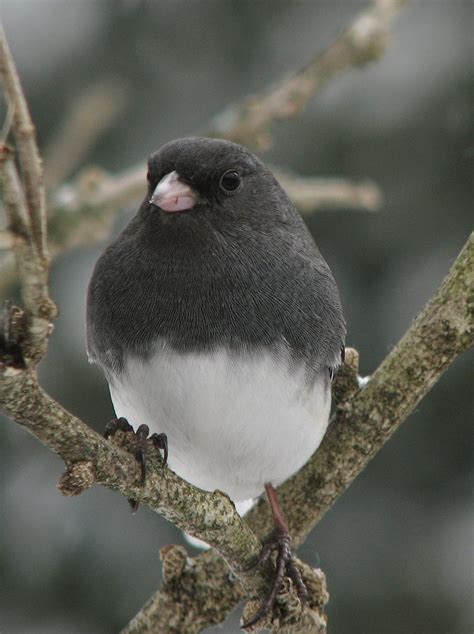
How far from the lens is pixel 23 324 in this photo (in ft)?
4.24

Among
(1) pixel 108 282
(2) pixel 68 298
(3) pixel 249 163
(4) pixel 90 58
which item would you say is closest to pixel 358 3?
(4) pixel 90 58

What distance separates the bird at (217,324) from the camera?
208 centimetres

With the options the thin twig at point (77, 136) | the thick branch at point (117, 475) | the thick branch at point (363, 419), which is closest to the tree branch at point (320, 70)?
the thin twig at point (77, 136)

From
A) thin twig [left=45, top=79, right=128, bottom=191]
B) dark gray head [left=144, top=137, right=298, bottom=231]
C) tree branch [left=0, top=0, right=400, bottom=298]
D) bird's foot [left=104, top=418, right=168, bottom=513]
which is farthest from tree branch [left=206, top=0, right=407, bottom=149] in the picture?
bird's foot [left=104, top=418, right=168, bottom=513]

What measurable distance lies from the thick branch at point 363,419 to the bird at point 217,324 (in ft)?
0.25

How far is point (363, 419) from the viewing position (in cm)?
234

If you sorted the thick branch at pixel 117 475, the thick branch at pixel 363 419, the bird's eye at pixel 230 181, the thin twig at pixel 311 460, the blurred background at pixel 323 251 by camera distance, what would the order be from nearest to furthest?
1. the thick branch at pixel 117 475
2. the thin twig at pixel 311 460
3. the thick branch at pixel 363 419
4. the bird's eye at pixel 230 181
5. the blurred background at pixel 323 251

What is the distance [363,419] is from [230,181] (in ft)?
2.21

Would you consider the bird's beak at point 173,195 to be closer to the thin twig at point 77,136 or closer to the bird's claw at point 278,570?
the bird's claw at point 278,570

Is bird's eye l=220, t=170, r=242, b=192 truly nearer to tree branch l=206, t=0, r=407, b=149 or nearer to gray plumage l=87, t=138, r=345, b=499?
gray plumage l=87, t=138, r=345, b=499

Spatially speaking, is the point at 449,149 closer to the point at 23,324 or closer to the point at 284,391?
the point at 284,391

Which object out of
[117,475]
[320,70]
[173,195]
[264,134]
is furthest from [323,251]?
[117,475]

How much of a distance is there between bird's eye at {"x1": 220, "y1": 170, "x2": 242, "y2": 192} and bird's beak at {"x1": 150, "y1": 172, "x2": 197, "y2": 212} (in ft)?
0.32

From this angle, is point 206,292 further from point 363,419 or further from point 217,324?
point 363,419
